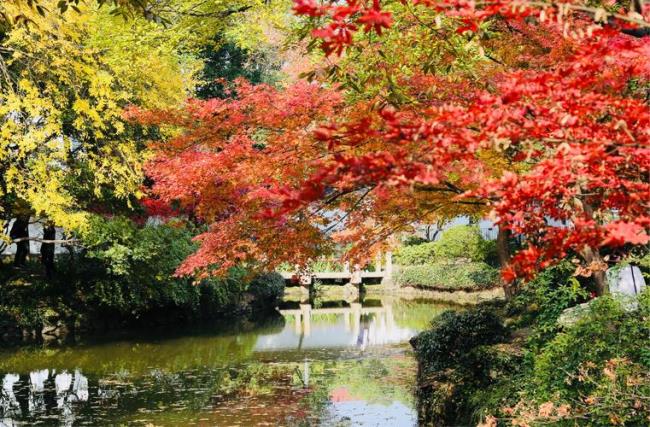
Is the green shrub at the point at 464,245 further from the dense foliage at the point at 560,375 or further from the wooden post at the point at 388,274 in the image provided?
the dense foliage at the point at 560,375

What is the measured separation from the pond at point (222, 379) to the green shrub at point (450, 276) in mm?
5356

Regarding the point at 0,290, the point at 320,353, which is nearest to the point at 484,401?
the point at 320,353

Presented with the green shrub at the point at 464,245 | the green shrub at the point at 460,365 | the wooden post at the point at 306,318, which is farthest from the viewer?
the green shrub at the point at 464,245

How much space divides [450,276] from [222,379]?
1341 cm

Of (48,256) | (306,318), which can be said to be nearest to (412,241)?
(306,318)

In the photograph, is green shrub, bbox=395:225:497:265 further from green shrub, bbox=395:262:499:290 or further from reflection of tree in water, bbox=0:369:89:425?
reflection of tree in water, bbox=0:369:89:425

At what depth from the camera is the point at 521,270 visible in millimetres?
3617

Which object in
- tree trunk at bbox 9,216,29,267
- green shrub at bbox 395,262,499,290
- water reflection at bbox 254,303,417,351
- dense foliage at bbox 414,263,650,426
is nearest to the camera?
dense foliage at bbox 414,263,650,426

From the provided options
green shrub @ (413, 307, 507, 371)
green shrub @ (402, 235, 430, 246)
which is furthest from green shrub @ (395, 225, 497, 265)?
green shrub @ (413, 307, 507, 371)

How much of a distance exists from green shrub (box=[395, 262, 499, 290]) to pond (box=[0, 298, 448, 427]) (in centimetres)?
536

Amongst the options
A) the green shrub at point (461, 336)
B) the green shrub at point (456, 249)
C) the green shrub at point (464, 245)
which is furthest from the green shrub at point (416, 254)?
A: the green shrub at point (461, 336)

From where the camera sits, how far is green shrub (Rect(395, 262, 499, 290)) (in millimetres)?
22938

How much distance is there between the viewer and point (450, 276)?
24.1 m

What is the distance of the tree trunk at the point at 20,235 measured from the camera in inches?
632
